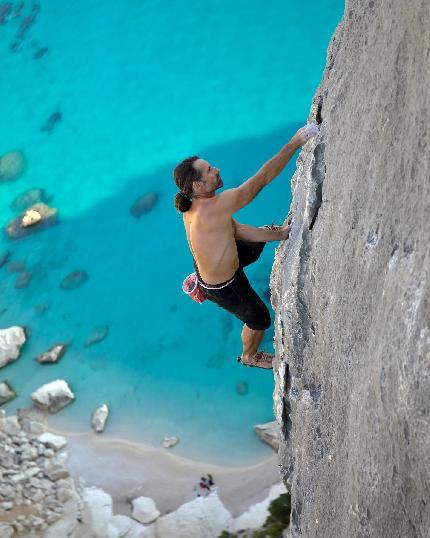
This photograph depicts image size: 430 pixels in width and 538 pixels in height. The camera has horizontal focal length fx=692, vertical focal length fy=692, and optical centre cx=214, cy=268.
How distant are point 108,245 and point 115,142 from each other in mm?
2014

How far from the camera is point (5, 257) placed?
416 inches

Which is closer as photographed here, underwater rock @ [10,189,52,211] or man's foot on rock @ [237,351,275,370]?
man's foot on rock @ [237,351,275,370]

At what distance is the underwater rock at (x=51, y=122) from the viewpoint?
11688mm

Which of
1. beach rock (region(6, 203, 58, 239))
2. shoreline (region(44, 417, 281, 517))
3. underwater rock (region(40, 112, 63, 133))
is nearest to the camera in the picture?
shoreline (region(44, 417, 281, 517))

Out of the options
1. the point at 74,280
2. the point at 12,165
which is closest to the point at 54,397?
the point at 74,280

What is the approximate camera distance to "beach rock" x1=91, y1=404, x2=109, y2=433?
8.59m

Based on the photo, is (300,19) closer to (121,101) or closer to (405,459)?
(121,101)

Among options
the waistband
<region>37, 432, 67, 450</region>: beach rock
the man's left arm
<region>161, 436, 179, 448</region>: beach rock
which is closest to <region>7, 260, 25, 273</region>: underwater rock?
<region>37, 432, 67, 450</region>: beach rock

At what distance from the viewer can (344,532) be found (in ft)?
9.78

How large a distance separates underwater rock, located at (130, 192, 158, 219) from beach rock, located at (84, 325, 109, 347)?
1871 millimetres

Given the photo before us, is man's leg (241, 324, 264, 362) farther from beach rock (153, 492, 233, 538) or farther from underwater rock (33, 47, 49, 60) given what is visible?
underwater rock (33, 47, 49, 60)

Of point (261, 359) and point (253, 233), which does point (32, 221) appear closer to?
point (261, 359)

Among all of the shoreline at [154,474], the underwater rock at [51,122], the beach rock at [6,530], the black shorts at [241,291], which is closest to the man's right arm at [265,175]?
the black shorts at [241,291]

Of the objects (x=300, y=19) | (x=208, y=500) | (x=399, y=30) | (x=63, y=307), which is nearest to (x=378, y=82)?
(x=399, y=30)
